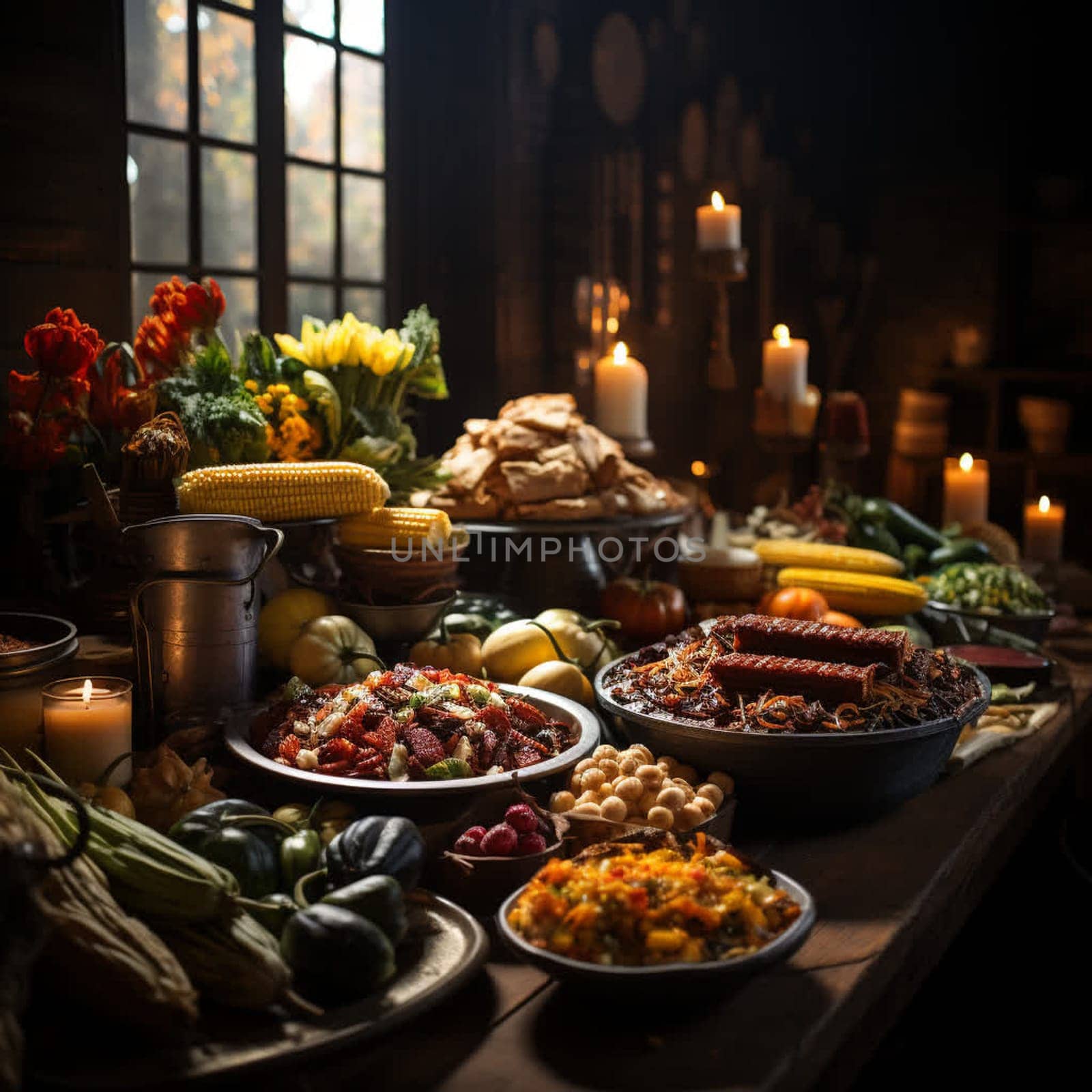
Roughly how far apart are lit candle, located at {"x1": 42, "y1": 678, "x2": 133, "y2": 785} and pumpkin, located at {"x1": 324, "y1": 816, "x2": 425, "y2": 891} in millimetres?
635

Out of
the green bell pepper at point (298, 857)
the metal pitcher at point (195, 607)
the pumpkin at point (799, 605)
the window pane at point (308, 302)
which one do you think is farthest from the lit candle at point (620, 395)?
the green bell pepper at point (298, 857)

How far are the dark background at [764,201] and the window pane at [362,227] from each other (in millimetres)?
101

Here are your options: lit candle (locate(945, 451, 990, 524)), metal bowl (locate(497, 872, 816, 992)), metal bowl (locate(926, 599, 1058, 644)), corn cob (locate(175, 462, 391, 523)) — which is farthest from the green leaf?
lit candle (locate(945, 451, 990, 524))

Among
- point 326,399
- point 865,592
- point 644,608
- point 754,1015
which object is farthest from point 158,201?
point 754,1015

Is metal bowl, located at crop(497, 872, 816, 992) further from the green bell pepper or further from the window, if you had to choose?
the window

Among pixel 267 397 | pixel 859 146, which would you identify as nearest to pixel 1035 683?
pixel 267 397

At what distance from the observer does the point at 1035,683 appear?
3.60 metres

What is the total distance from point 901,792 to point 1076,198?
194 inches

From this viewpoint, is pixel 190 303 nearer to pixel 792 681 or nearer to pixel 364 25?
pixel 792 681

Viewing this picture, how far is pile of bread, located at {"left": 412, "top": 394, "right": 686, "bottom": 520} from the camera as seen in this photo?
3490 millimetres

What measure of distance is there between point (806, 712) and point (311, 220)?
266 centimetres

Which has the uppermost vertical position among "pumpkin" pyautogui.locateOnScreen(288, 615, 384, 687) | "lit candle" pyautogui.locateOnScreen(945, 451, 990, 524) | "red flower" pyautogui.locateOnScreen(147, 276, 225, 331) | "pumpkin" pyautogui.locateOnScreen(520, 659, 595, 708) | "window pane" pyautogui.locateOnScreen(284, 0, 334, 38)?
"window pane" pyautogui.locateOnScreen(284, 0, 334, 38)

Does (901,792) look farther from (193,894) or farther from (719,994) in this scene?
(193,894)

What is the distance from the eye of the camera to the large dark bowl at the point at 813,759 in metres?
2.27
